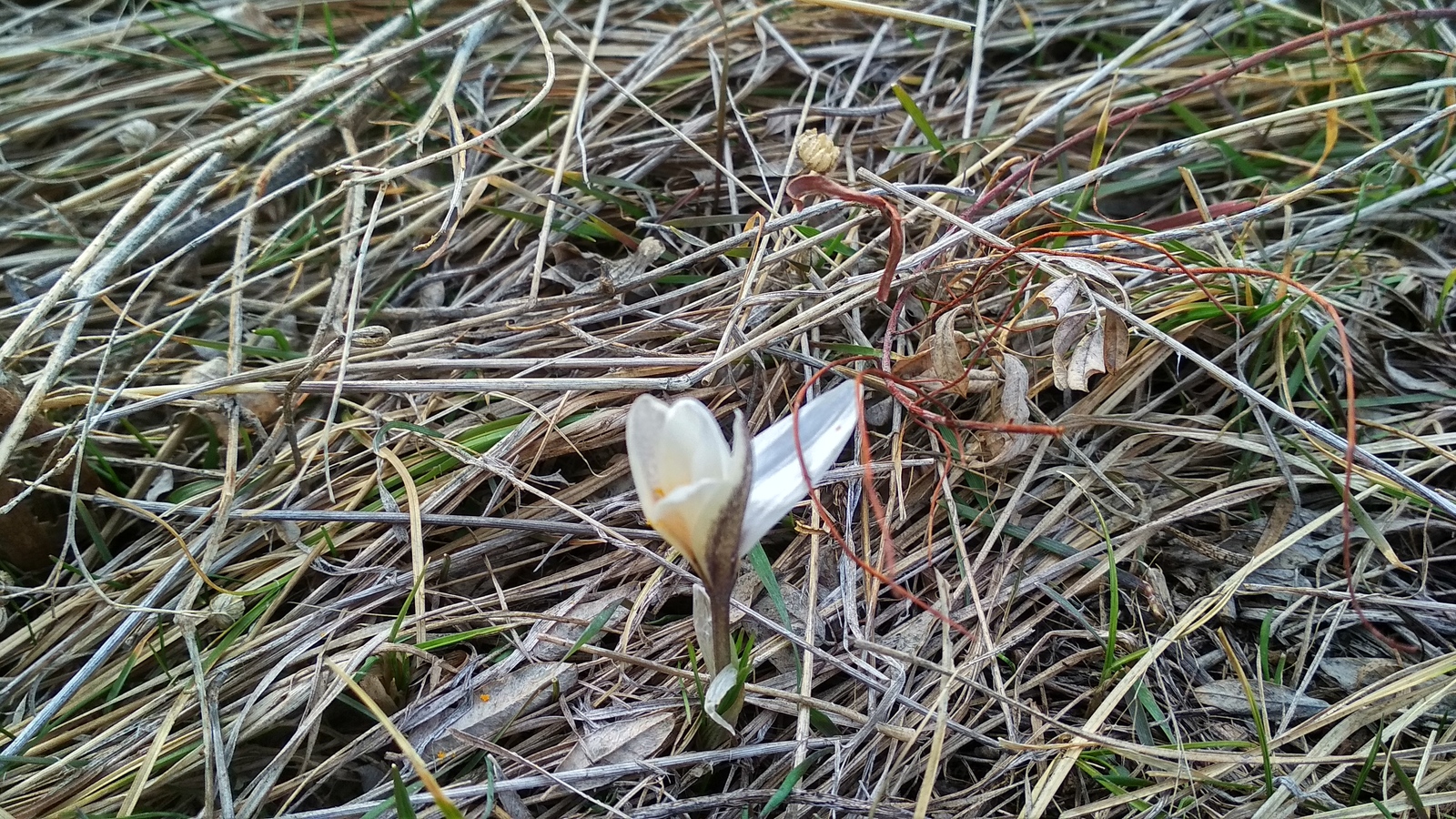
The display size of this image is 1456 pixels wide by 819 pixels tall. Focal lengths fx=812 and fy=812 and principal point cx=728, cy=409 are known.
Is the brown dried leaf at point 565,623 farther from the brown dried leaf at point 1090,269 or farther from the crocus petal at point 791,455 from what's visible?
the brown dried leaf at point 1090,269

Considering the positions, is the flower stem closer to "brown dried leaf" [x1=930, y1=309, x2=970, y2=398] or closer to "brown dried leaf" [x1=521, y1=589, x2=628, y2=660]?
"brown dried leaf" [x1=521, y1=589, x2=628, y2=660]

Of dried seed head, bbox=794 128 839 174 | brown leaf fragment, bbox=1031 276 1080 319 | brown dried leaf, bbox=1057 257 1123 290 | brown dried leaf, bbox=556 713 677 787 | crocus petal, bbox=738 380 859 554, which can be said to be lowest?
brown dried leaf, bbox=556 713 677 787

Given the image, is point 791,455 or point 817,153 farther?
point 817,153

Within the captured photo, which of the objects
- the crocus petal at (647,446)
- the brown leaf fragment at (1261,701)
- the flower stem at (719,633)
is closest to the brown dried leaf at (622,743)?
the flower stem at (719,633)

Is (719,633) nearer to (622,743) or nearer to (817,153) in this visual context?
(622,743)

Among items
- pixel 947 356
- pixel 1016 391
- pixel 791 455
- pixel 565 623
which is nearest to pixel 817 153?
pixel 947 356

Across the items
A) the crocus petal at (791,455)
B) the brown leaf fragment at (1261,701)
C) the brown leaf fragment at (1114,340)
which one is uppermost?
the crocus petal at (791,455)

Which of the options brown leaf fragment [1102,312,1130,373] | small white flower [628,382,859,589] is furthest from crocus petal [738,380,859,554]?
brown leaf fragment [1102,312,1130,373]

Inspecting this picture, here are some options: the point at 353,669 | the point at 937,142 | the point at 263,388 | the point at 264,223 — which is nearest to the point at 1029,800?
the point at 353,669
